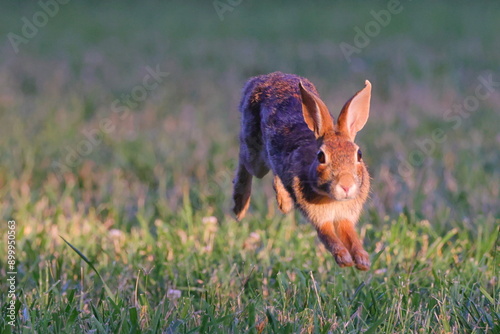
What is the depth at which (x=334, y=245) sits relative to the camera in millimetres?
3389

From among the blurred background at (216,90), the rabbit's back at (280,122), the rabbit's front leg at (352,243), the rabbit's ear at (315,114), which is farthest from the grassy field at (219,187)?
the rabbit's ear at (315,114)

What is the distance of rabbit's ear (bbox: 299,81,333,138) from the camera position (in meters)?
3.29

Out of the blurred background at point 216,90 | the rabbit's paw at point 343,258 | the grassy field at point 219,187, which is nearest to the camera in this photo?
the rabbit's paw at point 343,258

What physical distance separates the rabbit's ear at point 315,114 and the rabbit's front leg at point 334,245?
406 millimetres

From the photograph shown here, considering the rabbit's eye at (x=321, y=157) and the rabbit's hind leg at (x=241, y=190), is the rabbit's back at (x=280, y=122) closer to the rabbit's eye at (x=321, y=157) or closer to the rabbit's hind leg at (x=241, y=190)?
the rabbit's eye at (x=321, y=157)

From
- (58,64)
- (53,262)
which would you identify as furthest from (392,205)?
(58,64)

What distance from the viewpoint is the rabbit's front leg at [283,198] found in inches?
137

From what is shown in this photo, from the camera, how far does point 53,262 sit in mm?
4688

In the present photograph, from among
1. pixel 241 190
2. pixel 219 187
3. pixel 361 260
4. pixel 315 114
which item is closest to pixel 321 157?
pixel 315 114

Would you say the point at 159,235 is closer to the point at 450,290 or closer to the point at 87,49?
the point at 450,290

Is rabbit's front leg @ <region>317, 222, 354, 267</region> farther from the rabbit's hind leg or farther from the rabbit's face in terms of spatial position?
the rabbit's hind leg

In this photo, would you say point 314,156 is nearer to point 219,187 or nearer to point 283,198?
point 283,198

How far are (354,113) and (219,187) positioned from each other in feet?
10.1

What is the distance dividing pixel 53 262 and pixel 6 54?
26.0 feet
